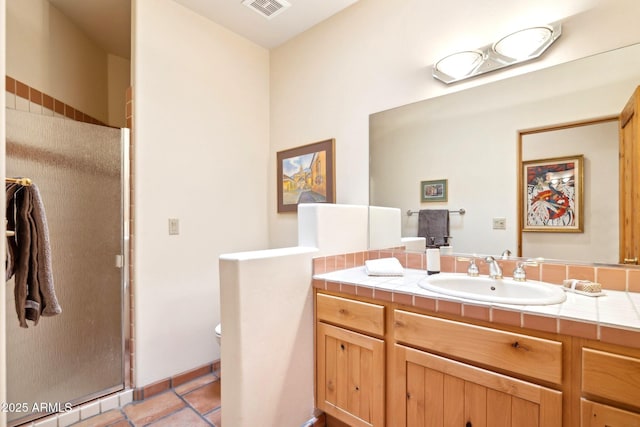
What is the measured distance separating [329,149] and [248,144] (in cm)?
74

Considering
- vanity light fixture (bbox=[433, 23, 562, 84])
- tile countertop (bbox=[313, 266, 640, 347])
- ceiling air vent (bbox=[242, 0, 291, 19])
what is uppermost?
ceiling air vent (bbox=[242, 0, 291, 19])

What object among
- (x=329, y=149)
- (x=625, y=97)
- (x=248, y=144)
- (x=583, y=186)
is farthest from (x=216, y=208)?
(x=625, y=97)

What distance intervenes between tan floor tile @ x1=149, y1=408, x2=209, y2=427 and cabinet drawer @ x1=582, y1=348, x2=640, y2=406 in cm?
176

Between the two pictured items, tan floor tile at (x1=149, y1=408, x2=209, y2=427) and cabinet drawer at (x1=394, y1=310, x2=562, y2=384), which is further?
tan floor tile at (x1=149, y1=408, x2=209, y2=427)

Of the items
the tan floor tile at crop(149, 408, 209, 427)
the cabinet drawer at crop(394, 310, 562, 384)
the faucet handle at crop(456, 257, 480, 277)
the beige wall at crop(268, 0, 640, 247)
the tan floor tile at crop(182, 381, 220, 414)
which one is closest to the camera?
the cabinet drawer at crop(394, 310, 562, 384)

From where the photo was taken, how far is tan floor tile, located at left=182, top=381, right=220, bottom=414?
1.79m

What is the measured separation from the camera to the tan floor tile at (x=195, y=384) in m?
1.96

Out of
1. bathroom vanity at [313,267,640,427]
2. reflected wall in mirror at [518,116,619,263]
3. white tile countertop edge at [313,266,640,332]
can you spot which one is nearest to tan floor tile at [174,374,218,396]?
bathroom vanity at [313,267,640,427]

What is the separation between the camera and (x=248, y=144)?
8.17 ft

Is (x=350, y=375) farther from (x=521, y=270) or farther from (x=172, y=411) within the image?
(x=172, y=411)

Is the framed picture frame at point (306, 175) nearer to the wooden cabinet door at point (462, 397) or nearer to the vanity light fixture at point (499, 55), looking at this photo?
the vanity light fixture at point (499, 55)

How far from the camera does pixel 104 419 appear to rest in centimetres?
168

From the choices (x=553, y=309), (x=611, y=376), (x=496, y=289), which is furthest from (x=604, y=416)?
(x=496, y=289)

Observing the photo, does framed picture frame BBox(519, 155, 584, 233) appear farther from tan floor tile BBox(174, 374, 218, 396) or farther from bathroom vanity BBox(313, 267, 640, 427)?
tan floor tile BBox(174, 374, 218, 396)
